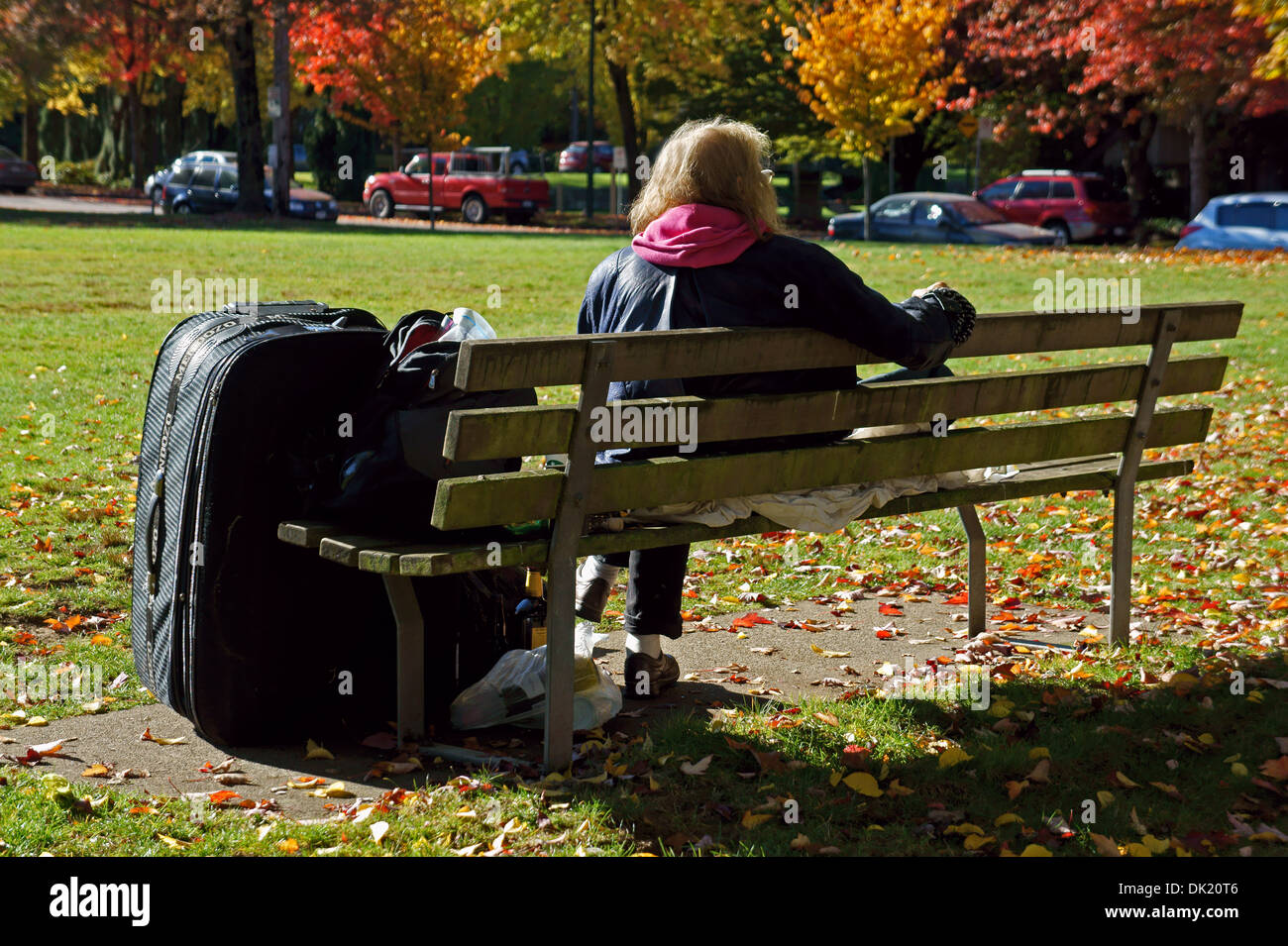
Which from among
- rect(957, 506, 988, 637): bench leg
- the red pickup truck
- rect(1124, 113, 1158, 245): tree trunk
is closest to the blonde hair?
rect(957, 506, 988, 637): bench leg

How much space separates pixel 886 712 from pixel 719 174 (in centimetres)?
159

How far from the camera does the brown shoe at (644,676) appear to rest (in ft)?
14.8

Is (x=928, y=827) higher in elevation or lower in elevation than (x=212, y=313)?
lower

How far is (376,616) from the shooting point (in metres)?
4.18

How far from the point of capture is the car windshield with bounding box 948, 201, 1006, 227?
28859 mm

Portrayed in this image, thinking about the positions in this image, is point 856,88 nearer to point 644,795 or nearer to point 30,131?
point 644,795

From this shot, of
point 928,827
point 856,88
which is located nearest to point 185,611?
point 928,827

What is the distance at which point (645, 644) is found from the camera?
178 inches

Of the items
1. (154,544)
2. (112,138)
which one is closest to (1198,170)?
(154,544)

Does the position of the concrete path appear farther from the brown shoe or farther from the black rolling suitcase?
the black rolling suitcase

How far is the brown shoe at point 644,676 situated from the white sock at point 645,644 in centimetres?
1

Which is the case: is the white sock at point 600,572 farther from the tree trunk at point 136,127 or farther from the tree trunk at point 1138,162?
the tree trunk at point 136,127

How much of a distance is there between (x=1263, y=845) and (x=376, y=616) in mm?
2326

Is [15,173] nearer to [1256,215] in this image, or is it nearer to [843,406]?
[1256,215]
